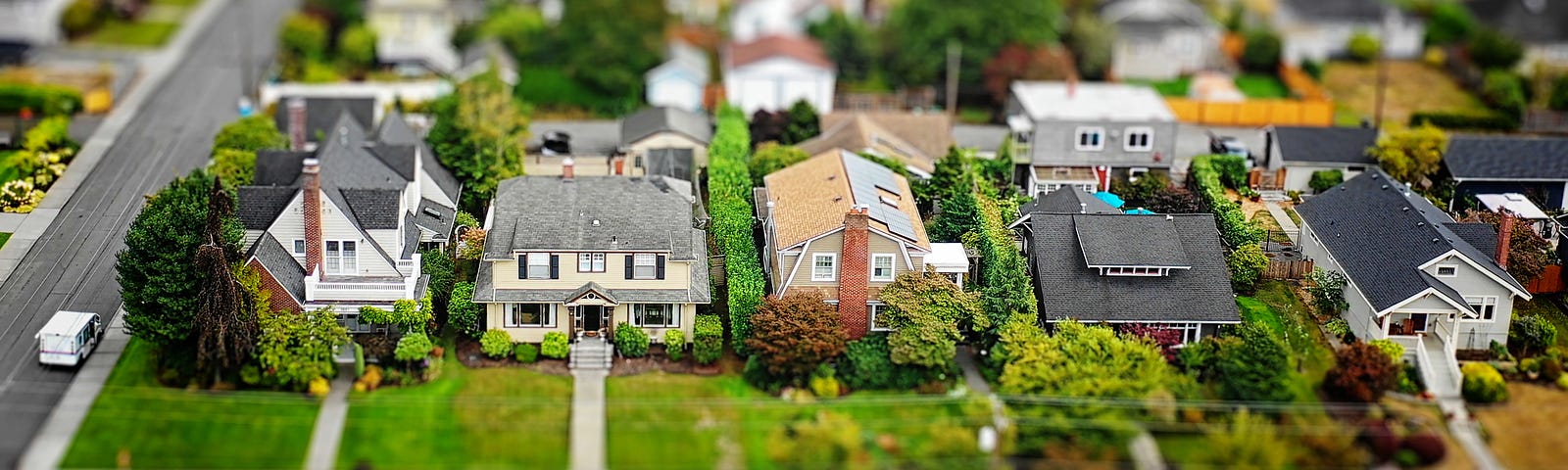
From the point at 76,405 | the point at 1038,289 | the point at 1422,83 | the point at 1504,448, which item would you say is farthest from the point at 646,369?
the point at 1422,83

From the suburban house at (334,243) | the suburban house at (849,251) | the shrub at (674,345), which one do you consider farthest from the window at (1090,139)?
the suburban house at (334,243)

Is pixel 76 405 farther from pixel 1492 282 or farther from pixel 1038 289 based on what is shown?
pixel 1492 282

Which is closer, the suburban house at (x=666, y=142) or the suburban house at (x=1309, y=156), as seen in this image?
the suburban house at (x=666, y=142)

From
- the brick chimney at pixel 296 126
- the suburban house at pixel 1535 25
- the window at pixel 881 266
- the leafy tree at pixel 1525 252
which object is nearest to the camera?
the window at pixel 881 266

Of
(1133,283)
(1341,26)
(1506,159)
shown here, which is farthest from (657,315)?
(1341,26)

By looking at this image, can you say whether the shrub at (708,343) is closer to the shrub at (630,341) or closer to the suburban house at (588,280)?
the suburban house at (588,280)

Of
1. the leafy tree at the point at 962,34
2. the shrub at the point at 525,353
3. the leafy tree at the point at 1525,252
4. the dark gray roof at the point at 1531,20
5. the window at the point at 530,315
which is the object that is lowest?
the shrub at the point at 525,353
